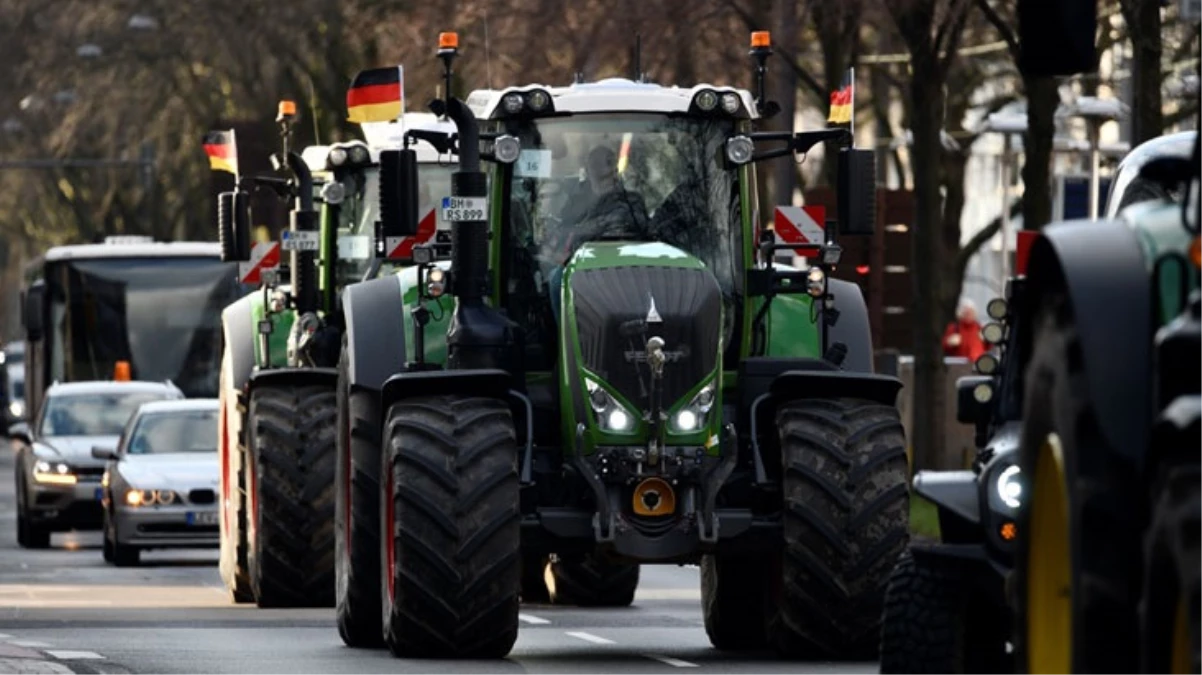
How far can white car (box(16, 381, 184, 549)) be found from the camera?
36.0m

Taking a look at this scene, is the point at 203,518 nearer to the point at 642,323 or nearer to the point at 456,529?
the point at 642,323

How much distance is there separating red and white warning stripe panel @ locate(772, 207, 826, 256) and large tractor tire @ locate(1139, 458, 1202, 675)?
32.4 feet

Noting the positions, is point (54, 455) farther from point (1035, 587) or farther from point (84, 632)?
point (1035, 587)

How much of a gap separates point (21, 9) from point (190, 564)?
27905 millimetres

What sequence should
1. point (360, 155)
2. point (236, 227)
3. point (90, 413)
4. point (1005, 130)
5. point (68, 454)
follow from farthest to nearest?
point (90, 413)
point (1005, 130)
point (68, 454)
point (236, 227)
point (360, 155)

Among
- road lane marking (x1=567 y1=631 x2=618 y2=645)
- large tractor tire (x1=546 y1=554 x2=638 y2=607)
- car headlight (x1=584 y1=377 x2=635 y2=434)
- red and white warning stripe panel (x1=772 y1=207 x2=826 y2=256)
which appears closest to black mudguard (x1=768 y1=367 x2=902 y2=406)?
car headlight (x1=584 y1=377 x2=635 y2=434)

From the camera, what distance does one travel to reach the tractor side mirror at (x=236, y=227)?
85.5 ft

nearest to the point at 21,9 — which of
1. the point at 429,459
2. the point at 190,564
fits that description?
the point at 190,564

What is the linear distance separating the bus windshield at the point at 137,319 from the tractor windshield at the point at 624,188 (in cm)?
2864

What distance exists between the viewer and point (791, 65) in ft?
126

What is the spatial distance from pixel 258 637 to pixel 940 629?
8521 millimetres

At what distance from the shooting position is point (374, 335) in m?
18.4

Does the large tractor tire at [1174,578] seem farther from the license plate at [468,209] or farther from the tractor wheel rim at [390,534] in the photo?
the license plate at [468,209]

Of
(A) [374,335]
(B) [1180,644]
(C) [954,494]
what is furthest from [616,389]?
(B) [1180,644]
